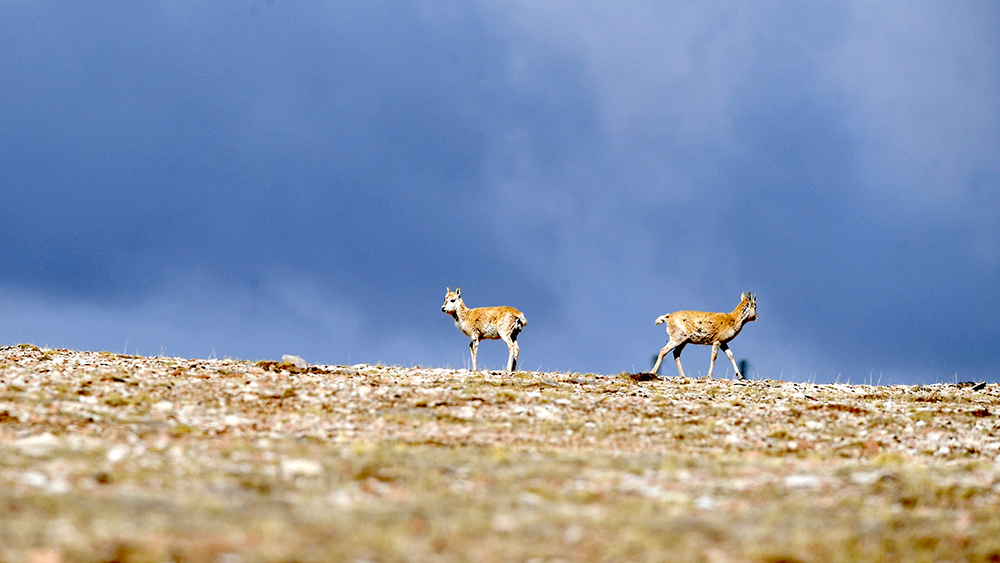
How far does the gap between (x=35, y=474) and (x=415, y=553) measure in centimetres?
583

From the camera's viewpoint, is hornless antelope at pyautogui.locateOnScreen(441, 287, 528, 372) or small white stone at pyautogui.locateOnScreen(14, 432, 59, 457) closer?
small white stone at pyautogui.locateOnScreen(14, 432, 59, 457)

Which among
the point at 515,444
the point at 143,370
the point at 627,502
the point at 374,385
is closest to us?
the point at 627,502

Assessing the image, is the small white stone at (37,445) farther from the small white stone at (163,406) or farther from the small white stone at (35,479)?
the small white stone at (163,406)

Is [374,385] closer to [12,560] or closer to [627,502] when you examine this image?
[627,502]

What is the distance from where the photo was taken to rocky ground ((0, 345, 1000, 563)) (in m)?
7.73

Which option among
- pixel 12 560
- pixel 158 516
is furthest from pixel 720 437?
pixel 12 560

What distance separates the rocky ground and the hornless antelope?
29.8ft

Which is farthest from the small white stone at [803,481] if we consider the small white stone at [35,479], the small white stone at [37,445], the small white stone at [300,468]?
the small white stone at [37,445]

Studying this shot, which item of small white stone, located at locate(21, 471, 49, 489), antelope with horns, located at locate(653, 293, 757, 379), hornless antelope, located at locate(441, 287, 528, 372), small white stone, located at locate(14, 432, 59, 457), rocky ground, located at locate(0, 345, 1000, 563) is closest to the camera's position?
rocky ground, located at locate(0, 345, 1000, 563)

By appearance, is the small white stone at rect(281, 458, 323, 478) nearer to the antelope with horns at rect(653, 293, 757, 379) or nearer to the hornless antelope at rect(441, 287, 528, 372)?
the hornless antelope at rect(441, 287, 528, 372)

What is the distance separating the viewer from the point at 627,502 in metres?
9.71

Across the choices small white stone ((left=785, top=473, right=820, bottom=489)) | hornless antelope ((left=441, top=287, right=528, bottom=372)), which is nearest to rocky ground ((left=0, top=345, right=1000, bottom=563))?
small white stone ((left=785, top=473, right=820, bottom=489))

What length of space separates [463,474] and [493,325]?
69.1ft

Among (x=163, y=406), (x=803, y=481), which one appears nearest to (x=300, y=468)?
(x=803, y=481)
